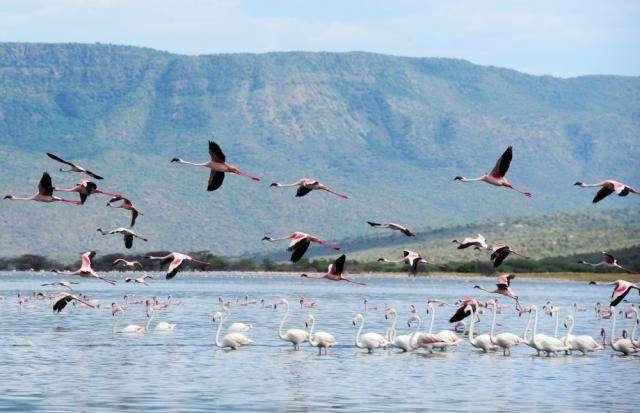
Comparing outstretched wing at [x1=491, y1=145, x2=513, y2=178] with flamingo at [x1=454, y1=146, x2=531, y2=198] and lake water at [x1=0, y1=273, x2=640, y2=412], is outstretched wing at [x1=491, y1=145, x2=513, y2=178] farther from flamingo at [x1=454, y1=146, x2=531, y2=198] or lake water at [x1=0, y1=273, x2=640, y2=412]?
lake water at [x1=0, y1=273, x2=640, y2=412]

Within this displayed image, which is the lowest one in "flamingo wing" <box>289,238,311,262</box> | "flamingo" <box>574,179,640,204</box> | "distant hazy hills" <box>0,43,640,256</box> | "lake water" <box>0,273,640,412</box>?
"lake water" <box>0,273,640,412</box>

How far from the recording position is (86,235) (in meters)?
129

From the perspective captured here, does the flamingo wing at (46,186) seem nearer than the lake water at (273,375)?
No

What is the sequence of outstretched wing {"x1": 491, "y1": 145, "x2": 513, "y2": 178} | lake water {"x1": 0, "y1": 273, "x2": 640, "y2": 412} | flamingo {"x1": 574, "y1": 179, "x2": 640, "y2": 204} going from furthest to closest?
outstretched wing {"x1": 491, "y1": 145, "x2": 513, "y2": 178} → lake water {"x1": 0, "y1": 273, "x2": 640, "y2": 412} → flamingo {"x1": 574, "y1": 179, "x2": 640, "y2": 204}

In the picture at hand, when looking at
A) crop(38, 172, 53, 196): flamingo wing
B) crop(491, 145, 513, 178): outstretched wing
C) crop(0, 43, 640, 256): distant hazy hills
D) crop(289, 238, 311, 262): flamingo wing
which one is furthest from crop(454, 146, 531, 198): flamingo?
crop(0, 43, 640, 256): distant hazy hills

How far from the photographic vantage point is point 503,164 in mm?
25219

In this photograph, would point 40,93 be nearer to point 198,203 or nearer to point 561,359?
point 198,203

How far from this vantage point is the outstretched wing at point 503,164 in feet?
81.8

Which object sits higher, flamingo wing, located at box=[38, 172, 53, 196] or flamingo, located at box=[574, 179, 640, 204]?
flamingo, located at box=[574, 179, 640, 204]

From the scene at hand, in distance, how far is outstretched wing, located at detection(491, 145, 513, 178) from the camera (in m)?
24.9

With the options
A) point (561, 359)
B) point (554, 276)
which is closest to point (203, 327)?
point (561, 359)

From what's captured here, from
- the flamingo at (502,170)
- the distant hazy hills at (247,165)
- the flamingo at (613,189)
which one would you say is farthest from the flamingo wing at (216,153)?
the distant hazy hills at (247,165)

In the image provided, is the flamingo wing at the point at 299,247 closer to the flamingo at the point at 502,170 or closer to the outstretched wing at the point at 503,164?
the flamingo at the point at 502,170

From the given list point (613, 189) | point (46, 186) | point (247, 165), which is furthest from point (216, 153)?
point (247, 165)
